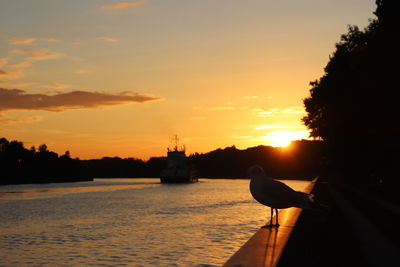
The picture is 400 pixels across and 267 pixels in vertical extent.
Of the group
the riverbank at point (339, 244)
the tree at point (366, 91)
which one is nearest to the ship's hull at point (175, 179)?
the tree at point (366, 91)

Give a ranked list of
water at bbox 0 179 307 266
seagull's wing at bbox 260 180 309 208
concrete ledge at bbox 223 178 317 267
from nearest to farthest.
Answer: concrete ledge at bbox 223 178 317 267, seagull's wing at bbox 260 180 309 208, water at bbox 0 179 307 266

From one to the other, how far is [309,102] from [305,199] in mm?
50224

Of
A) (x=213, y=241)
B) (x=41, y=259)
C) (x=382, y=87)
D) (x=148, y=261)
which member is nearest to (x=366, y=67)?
(x=382, y=87)

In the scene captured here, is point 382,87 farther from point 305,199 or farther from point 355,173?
point 355,173

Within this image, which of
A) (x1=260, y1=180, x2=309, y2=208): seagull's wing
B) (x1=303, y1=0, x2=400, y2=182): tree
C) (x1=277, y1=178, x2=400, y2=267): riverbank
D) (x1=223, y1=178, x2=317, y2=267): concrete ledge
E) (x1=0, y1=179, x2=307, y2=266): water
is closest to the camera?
(x1=223, y1=178, x2=317, y2=267): concrete ledge

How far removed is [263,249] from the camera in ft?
29.6

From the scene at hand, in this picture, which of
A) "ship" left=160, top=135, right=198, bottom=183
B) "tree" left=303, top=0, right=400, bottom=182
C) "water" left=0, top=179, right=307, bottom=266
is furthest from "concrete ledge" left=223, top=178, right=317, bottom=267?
"ship" left=160, top=135, right=198, bottom=183

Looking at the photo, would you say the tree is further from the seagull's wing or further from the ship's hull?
the ship's hull

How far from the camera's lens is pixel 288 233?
11148 mm

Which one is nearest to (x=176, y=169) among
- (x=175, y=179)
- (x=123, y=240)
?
(x=175, y=179)

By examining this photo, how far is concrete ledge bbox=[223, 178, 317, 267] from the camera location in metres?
7.71

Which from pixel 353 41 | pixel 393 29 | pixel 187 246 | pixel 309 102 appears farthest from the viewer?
pixel 309 102

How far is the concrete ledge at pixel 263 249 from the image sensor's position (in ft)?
25.3

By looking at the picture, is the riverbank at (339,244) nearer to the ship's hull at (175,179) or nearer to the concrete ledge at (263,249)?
the concrete ledge at (263,249)
